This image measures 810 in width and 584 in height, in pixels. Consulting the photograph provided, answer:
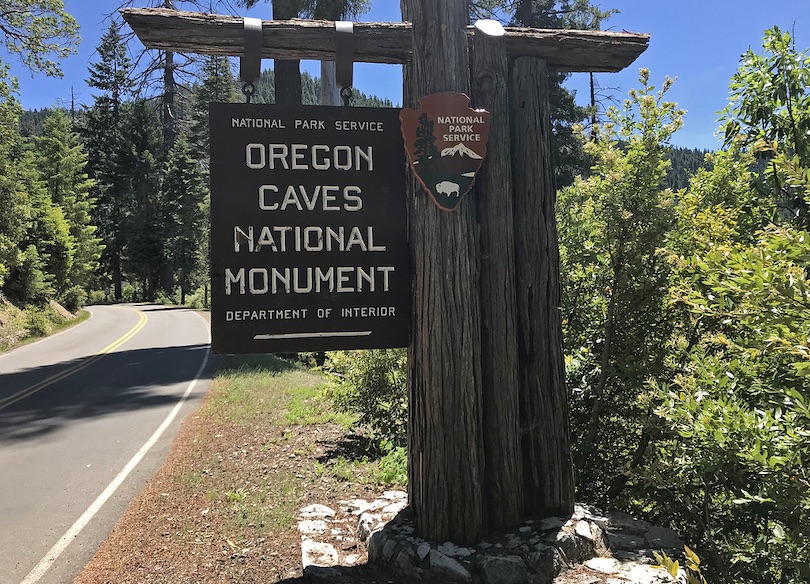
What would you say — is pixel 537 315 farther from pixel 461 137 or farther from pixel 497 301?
pixel 461 137

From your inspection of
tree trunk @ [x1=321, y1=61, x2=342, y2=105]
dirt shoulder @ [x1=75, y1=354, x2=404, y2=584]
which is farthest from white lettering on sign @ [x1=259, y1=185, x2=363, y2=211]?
tree trunk @ [x1=321, y1=61, x2=342, y2=105]

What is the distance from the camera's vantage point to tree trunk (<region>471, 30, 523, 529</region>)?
3512 millimetres

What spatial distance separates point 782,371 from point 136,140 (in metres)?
60.5

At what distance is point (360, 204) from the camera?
137 inches

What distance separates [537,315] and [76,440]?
697cm

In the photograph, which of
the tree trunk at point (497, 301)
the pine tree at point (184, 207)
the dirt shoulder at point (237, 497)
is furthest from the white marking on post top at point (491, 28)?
the pine tree at point (184, 207)

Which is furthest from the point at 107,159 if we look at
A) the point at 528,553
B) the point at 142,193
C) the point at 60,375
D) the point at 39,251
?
the point at 528,553

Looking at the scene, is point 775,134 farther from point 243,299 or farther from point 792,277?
point 243,299

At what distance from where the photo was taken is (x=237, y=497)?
5438 millimetres

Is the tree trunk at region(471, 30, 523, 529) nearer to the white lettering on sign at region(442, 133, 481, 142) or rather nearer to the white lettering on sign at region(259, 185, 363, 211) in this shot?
the white lettering on sign at region(442, 133, 481, 142)

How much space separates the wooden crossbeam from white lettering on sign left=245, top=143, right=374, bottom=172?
564 millimetres

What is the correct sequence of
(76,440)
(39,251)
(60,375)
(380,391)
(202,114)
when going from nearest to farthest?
(380,391) < (76,440) < (60,375) < (39,251) < (202,114)

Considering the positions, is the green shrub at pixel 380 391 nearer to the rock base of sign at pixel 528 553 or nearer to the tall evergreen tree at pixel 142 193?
the rock base of sign at pixel 528 553

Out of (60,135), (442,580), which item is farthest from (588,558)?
(60,135)
